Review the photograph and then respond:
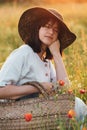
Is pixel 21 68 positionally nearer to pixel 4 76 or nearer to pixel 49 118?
pixel 4 76

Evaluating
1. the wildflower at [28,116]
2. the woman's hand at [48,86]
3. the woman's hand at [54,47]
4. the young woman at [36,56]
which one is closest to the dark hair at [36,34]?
the young woman at [36,56]

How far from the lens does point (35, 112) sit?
166 inches

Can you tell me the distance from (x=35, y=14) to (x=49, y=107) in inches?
35.3

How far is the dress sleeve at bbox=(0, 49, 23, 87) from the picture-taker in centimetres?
443

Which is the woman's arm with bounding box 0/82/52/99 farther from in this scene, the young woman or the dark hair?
the dark hair

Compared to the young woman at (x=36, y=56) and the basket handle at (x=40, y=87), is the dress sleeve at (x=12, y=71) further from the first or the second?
the basket handle at (x=40, y=87)

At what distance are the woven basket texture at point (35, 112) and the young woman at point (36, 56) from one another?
0.15m

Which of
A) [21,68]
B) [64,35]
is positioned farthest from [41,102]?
[64,35]

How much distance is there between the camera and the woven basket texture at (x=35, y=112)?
419 centimetres

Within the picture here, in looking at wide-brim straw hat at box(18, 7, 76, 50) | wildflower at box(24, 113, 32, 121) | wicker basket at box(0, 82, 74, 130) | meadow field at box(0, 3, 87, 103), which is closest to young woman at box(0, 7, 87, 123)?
wide-brim straw hat at box(18, 7, 76, 50)

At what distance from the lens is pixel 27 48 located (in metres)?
4.62

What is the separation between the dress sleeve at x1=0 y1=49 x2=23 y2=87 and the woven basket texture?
10.5 inches

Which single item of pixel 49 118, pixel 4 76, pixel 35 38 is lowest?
pixel 49 118

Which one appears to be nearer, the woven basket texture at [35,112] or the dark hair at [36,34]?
the woven basket texture at [35,112]
